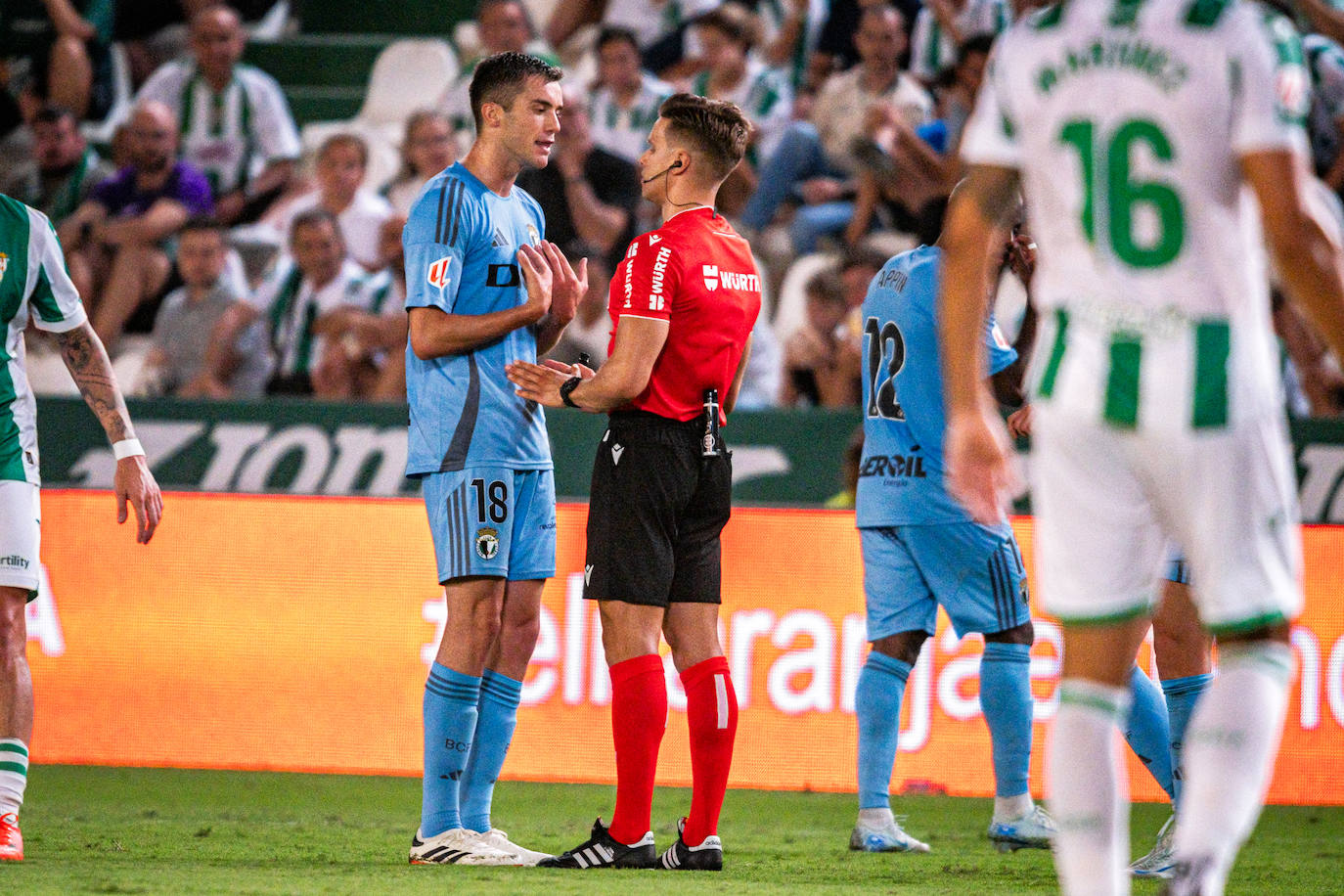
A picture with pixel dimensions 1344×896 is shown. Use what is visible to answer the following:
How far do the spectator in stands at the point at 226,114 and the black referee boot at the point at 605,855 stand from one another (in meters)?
8.85

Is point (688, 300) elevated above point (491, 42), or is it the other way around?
point (491, 42)

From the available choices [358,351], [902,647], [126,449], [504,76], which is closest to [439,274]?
[504,76]

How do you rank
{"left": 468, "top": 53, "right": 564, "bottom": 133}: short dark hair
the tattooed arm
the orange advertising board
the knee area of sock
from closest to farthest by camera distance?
the tattooed arm, {"left": 468, "top": 53, "right": 564, "bottom": 133}: short dark hair, the knee area of sock, the orange advertising board

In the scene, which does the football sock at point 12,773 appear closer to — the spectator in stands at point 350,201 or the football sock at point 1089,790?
the football sock at point 1089,790

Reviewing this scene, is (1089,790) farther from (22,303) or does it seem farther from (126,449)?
(22,303)

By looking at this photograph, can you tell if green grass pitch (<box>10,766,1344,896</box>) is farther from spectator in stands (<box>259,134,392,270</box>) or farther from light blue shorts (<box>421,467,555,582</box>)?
spectator in stands (<box>259,134,392,270</box>)

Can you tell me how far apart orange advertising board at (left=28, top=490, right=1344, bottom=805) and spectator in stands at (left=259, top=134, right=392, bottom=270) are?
13.7ft

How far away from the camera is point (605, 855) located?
501 centimetres

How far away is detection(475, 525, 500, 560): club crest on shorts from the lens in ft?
16.7

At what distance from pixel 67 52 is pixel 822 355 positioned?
283 inches

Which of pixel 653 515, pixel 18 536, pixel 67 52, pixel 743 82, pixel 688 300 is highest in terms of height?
pixel 67 52

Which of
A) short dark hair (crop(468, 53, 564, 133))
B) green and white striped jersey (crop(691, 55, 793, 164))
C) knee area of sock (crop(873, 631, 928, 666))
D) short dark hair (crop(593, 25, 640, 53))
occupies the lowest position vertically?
knee area of sock (crop(873, 631, 928, 666))

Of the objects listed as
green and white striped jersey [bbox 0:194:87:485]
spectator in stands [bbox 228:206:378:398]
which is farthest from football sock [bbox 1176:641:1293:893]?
spectator in stands [bbox 228:206:378:398]

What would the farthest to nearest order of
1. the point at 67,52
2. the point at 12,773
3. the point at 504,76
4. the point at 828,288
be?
the point at 67,52 < the point at 828,288 < the point at 504,76 < the point at 12,773
